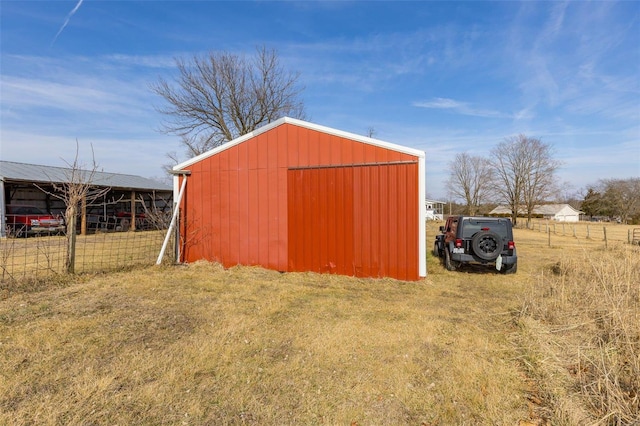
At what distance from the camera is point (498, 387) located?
9.28 feet

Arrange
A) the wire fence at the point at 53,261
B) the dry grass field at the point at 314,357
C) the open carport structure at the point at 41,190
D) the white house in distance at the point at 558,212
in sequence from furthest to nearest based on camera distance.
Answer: the white house in distance at the point at 558,212, the open carport structure at the point at 41,190, the wire fence at the point at 53,261, the dry grass field at the point at 314,357

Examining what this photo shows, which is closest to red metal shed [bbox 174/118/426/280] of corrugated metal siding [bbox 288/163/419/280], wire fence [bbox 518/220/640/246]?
corrugated metal siding [bbox 288/163/419/280]

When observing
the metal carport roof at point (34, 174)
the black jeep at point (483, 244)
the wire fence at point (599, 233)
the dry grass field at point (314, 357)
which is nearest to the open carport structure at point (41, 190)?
the metal carport roof at point (34, 174)

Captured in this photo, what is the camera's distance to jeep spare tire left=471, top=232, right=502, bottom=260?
762cm

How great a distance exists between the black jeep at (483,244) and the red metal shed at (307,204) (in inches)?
60.4

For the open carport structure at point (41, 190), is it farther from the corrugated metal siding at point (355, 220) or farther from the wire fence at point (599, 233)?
the wire fence at point (599, 233)

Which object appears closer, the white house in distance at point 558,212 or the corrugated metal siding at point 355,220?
the corrugated metal siding at point 355,220

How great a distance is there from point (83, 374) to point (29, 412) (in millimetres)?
543

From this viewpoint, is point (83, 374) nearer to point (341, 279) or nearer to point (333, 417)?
point (333, 417)

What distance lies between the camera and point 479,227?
8211mm

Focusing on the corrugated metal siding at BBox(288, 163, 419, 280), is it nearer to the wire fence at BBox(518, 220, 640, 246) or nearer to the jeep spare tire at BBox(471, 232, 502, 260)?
the jeep spare tire at BBox(471, 232, 502, 260)

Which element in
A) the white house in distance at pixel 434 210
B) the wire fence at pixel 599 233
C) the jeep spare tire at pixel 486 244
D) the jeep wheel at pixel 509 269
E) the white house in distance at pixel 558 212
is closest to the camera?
the jeep spare tire at pixel 486 244

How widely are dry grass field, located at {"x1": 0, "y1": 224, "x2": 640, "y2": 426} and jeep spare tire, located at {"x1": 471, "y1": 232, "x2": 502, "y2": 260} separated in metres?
1.93

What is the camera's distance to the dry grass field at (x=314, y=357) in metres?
2.46
